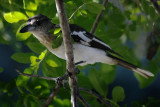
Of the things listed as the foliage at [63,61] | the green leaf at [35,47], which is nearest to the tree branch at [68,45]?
the foliage at [63,61]

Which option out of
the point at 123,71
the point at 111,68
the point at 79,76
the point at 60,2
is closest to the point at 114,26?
the point at 111,68

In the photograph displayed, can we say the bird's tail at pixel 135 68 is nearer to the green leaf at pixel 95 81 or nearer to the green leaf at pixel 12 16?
the green leaf at pixel 95 81

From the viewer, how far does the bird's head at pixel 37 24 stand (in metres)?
2.01

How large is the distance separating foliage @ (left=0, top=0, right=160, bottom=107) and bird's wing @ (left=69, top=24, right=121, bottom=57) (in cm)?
4

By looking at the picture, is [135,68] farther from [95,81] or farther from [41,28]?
[41,28]

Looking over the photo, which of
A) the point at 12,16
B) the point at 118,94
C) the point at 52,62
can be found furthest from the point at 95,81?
the point at 12,16

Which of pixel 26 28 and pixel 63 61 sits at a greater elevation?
pixel 26 28

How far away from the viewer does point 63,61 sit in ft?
7.19

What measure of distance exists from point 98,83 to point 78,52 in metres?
0.29

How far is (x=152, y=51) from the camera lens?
243 centimetres

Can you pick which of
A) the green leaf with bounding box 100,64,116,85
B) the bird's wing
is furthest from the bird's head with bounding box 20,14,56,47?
the green leaf with bounding box 100,64,116,85

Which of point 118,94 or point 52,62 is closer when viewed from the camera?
point 52,62

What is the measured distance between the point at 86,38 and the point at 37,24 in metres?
0.40

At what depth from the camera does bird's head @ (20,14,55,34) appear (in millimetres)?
2014
